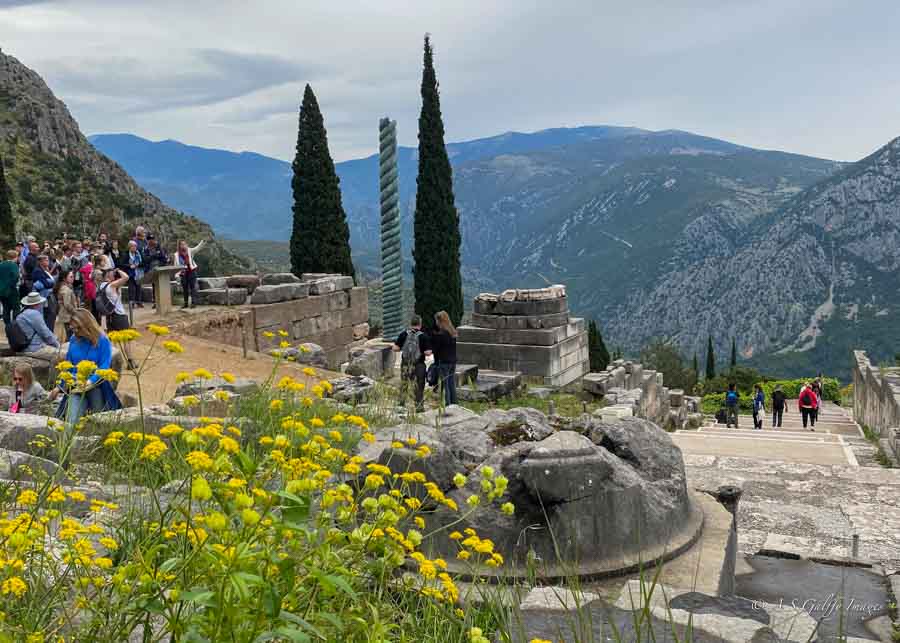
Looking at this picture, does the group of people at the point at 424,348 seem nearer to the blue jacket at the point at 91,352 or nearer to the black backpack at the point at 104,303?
the black backpack at the point at 104,303

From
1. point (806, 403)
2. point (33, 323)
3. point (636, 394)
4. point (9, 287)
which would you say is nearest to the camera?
point (33, 323)

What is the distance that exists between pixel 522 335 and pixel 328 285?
4.47m

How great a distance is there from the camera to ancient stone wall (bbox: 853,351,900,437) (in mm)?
15976

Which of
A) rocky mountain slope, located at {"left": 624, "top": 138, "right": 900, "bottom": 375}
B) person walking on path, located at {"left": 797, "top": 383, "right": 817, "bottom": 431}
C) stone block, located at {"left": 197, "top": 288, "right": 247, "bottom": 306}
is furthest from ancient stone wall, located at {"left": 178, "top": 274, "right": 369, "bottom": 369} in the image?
rocky mountain slope, located at {"left": 624, "top": 138, "right": 900, "bottom": 375}

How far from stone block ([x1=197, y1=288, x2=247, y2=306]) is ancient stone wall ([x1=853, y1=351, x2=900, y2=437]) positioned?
12584 mm

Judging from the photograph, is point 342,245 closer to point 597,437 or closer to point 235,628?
point 597,437

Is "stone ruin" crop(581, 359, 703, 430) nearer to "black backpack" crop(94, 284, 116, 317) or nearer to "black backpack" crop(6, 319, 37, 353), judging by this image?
"black backpack" crop(94, 284, 116, 317)

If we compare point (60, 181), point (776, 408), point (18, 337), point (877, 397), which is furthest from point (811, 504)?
point (60, 181)

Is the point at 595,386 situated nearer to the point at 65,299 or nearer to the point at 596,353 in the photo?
the point at 65,299

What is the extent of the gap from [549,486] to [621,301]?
169 metres

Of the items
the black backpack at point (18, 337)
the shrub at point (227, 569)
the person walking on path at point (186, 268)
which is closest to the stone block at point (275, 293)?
the person walking on path at point (186, 268)

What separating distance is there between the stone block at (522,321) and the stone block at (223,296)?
470 centimetres

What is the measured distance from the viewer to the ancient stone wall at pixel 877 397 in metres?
16.0

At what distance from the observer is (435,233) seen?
29438mm
